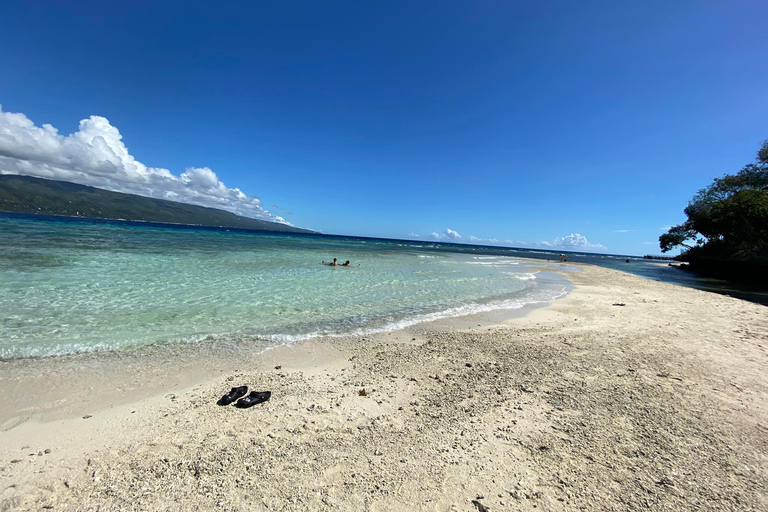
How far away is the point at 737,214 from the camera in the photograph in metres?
41.0

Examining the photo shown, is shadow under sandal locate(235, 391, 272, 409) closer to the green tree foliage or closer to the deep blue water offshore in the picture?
the deep blue water offshore

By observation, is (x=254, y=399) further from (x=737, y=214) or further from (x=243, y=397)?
(x=737, y=214)

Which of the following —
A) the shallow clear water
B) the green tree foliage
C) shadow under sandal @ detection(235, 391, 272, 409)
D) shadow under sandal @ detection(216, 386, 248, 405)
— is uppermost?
the green tree foliage

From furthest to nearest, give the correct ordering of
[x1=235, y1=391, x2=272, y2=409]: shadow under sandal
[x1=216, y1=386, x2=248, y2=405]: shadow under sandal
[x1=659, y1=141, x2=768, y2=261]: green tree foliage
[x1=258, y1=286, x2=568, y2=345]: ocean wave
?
[x1=659, y1=141, x2=768, y2=261]: green tree foliage, [x1=258, y1=286, x2=568, y2=345]: ocean wave, [x1=216, y1=386, x2=248, y2=405]: shadow under sandal, [x1=235, y1=391, x2=272, y2=409]: shadow under sandal

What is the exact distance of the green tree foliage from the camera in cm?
3606

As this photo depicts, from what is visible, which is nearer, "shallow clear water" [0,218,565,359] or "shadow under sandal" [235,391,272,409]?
"shadow under sandal" [235,391,272,409]

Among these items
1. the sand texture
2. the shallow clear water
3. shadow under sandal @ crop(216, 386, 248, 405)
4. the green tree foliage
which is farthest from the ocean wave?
the green tree foliage

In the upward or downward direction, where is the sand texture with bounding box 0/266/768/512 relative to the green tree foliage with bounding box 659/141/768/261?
downward

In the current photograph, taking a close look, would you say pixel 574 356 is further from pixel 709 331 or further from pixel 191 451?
pixel 191 451

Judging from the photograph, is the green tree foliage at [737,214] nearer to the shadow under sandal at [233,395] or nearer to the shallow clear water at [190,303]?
the shallow clear water at [190,303]

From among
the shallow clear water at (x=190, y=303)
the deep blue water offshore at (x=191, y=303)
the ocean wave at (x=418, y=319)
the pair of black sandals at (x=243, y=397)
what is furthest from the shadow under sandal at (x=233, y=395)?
the ocean wave at (x=418, y=319)

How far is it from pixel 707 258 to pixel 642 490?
72.4 metres

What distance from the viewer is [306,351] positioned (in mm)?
6980

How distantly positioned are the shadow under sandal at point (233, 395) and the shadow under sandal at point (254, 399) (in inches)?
6.5
